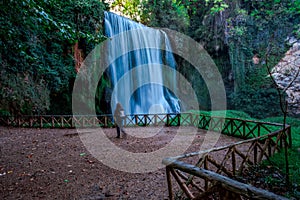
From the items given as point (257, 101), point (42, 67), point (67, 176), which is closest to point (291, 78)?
point (257, 101)

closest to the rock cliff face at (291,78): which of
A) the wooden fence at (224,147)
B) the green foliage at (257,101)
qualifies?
the green foliage at (257,101)

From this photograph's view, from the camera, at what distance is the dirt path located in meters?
4.07

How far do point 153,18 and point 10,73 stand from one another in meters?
18.1

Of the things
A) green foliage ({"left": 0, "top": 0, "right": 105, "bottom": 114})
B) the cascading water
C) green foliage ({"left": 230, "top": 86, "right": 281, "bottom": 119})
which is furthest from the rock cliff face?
green foliage ({"left": 0, "top": 0, "right": 105, "bottom": 114})

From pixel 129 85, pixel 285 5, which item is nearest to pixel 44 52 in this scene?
pixel 129 85

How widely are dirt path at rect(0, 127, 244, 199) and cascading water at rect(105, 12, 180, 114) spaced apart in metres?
9.51

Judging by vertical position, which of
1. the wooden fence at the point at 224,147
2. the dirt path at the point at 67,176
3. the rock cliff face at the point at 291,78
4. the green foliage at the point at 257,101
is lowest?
the dirt path at the point at 67,176

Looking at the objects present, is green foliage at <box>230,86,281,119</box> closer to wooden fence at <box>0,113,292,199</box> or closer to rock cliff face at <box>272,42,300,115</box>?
rock cliff face at <box>272,42,300,115</box>

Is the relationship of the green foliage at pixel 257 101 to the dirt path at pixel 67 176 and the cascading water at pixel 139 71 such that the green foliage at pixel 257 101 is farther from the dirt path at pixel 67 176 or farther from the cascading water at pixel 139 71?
the dirt path at pixel 67 176

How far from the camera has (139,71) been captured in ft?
61.0

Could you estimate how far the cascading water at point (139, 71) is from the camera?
16.9m

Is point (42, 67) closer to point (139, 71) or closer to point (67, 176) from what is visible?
point (67, 176)

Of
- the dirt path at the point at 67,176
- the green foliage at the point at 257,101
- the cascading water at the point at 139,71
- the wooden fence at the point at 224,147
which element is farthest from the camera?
the green foliage at the point at 257,101

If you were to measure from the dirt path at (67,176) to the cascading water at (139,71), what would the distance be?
31.2ft
